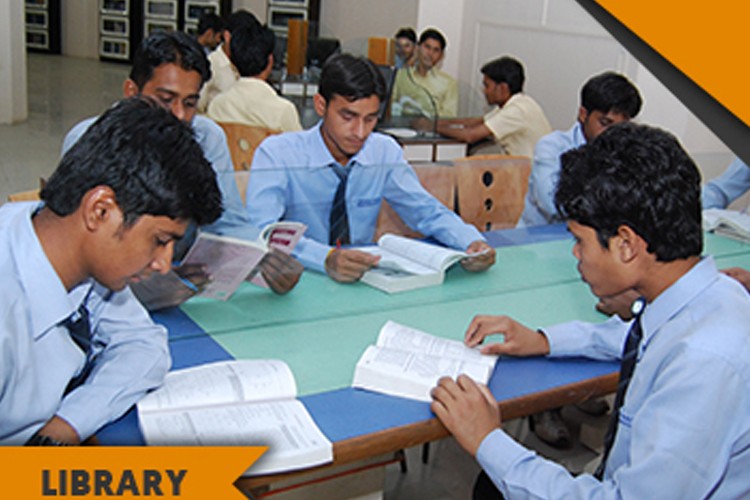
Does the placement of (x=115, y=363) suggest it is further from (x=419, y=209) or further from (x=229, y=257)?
(x=419, y=209)

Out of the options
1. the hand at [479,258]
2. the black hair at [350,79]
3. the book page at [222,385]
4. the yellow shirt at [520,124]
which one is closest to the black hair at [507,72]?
the yellow shirt at [520,124]

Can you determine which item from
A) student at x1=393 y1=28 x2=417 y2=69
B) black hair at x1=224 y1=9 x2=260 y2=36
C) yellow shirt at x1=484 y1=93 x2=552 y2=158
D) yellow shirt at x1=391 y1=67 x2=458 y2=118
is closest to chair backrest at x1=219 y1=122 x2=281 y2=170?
black hair at x1=224 y1=9 x2=260 y2=36

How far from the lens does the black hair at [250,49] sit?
396 cm

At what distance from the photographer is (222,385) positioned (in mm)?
1299

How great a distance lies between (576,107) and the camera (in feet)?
17.5

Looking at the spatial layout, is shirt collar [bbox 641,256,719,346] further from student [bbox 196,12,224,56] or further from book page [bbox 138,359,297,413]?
student [bbox 196,12,224,56]

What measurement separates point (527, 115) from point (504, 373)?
3.14m

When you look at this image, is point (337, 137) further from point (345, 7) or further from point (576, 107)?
point (345, 7)

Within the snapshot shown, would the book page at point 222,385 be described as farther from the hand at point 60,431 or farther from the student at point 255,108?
the student at point 255,108

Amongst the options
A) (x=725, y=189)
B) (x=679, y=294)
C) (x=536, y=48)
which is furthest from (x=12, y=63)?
(x=679, y=294)

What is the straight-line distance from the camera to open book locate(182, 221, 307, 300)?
5.72 ft

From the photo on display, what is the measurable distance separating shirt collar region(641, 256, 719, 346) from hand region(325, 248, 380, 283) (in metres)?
0.94

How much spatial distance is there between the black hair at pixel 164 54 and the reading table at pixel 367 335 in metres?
0.76

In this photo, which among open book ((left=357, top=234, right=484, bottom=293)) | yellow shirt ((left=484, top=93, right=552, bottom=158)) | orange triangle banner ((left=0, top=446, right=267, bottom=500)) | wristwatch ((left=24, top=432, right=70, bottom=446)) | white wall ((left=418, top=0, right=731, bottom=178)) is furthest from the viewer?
white wall ((left=418, top=0, right=731, bottom=178))
